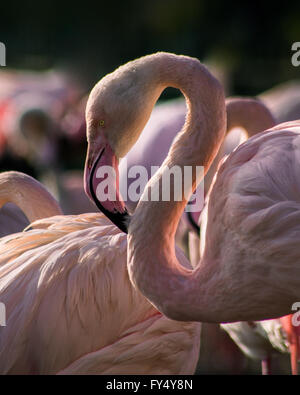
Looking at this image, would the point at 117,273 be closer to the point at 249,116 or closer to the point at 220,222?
the point at 220,222

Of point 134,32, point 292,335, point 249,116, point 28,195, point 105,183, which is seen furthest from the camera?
point 134,32

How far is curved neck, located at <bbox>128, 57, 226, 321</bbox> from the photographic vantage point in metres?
2.45

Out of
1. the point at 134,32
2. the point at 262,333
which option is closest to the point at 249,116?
the point at 262,333

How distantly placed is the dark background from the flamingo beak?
34.5 feet

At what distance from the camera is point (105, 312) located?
282cm

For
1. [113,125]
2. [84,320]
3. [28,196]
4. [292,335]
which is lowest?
[292,335]

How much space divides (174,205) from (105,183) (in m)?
0.24

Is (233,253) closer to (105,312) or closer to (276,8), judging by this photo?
(105,312)

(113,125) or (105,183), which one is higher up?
(113,125)

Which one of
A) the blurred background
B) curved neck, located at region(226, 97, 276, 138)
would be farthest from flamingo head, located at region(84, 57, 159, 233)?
the blurred background

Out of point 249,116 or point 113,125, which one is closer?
point 113,125

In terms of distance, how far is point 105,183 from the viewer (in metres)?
2.45

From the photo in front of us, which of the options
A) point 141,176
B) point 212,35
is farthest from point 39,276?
point 212,35

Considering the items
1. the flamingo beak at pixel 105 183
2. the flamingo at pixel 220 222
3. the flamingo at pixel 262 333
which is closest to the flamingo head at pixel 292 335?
the flamingo at pixel 262 333
